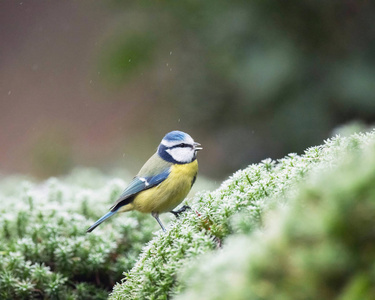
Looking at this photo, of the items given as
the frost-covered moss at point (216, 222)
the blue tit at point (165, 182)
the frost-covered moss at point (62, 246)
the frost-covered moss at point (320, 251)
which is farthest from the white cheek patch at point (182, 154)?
the frost-covered moss at point (320, 251)

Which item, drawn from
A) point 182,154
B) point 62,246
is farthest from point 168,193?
point 62,246

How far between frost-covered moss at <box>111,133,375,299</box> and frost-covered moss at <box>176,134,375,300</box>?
1.12 ft

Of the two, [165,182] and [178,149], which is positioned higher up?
[178,149]

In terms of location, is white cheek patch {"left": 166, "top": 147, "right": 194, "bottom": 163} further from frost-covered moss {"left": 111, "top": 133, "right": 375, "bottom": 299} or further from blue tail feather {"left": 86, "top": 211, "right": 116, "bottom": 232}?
frost-covered moss {"left": 111, "top": 133, "right": 375, "bottom": 299}

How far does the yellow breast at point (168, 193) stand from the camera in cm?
256

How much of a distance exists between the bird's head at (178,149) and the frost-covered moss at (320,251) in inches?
74.3

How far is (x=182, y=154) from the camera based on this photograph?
8.82 feet

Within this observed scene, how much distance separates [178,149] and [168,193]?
27cm

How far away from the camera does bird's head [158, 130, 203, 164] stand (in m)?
2.68

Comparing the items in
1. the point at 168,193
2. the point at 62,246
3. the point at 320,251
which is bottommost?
the point at 320,251

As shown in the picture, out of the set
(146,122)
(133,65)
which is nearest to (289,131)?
(133,65)

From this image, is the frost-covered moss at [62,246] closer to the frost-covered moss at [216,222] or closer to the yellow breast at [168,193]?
the yellow breast at [168,193]

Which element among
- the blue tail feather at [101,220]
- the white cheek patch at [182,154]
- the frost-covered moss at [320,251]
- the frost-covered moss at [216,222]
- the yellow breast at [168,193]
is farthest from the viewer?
the white cheek patch at [182,154]

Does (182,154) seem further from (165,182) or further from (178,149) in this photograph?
(165,182)
